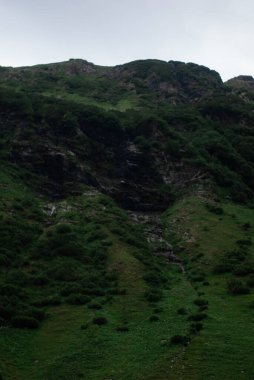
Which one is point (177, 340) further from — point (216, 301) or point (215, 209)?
point (215, 209)

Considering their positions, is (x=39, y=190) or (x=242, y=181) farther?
(x=242, y=181)

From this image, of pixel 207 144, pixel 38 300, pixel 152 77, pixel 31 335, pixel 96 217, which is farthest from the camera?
pixel 152 77

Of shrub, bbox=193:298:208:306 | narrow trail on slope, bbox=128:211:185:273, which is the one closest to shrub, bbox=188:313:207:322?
shrub, bbox=193:298:208:306

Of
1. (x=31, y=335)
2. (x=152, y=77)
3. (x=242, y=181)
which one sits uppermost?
(x=152, y=77)

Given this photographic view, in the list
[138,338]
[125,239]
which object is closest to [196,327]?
[138,338]

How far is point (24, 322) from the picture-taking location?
126 ft

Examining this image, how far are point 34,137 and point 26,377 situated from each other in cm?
6863

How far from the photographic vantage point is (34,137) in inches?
3684

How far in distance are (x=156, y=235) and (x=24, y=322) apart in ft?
119

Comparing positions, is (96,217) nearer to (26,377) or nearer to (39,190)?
(39,190)

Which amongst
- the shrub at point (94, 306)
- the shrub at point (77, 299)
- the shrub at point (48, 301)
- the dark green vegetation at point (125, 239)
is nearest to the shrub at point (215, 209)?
the dark green vegetation at point (125, 239)

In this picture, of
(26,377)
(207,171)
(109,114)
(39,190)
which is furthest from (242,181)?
(26,377)

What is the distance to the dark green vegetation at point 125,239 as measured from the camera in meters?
33.2

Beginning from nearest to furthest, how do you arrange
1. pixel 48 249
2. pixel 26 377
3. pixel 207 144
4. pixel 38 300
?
pixel 26 377 → pixel 38 300 → pixel 48 249 → pixel 207 144
